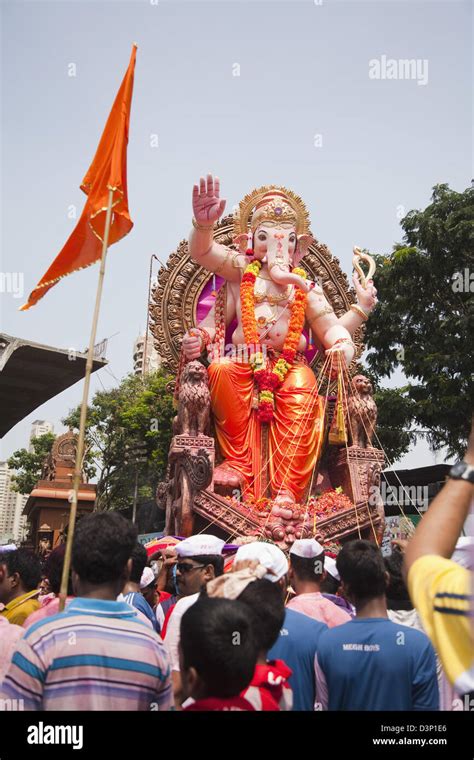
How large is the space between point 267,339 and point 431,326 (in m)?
6.97

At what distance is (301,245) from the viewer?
9.87m

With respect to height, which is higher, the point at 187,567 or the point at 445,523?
the point at 445,523

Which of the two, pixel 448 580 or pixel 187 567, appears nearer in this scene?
pixel 448 580

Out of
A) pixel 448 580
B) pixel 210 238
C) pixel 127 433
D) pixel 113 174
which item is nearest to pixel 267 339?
pixel 210 238

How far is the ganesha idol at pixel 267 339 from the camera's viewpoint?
28.3ft

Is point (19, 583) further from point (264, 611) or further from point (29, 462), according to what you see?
point (29, 462)

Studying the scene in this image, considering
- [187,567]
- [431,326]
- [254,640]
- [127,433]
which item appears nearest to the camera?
[254,640]

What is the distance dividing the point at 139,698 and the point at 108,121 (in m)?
4.05

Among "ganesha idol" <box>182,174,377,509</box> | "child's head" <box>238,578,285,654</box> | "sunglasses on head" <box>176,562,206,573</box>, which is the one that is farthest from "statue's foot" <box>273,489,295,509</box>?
"child's head" <box>238,578,285,654</box>

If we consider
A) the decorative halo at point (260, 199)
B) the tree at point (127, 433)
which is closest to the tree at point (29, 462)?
the tree at point (127, 433)

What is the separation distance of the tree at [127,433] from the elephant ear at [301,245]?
535 inches

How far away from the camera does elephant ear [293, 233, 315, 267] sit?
980 cm

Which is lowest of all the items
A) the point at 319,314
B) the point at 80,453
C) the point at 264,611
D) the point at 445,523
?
the point at 264,611

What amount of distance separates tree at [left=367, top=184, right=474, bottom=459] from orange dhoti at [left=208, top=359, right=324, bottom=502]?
20.1ft
